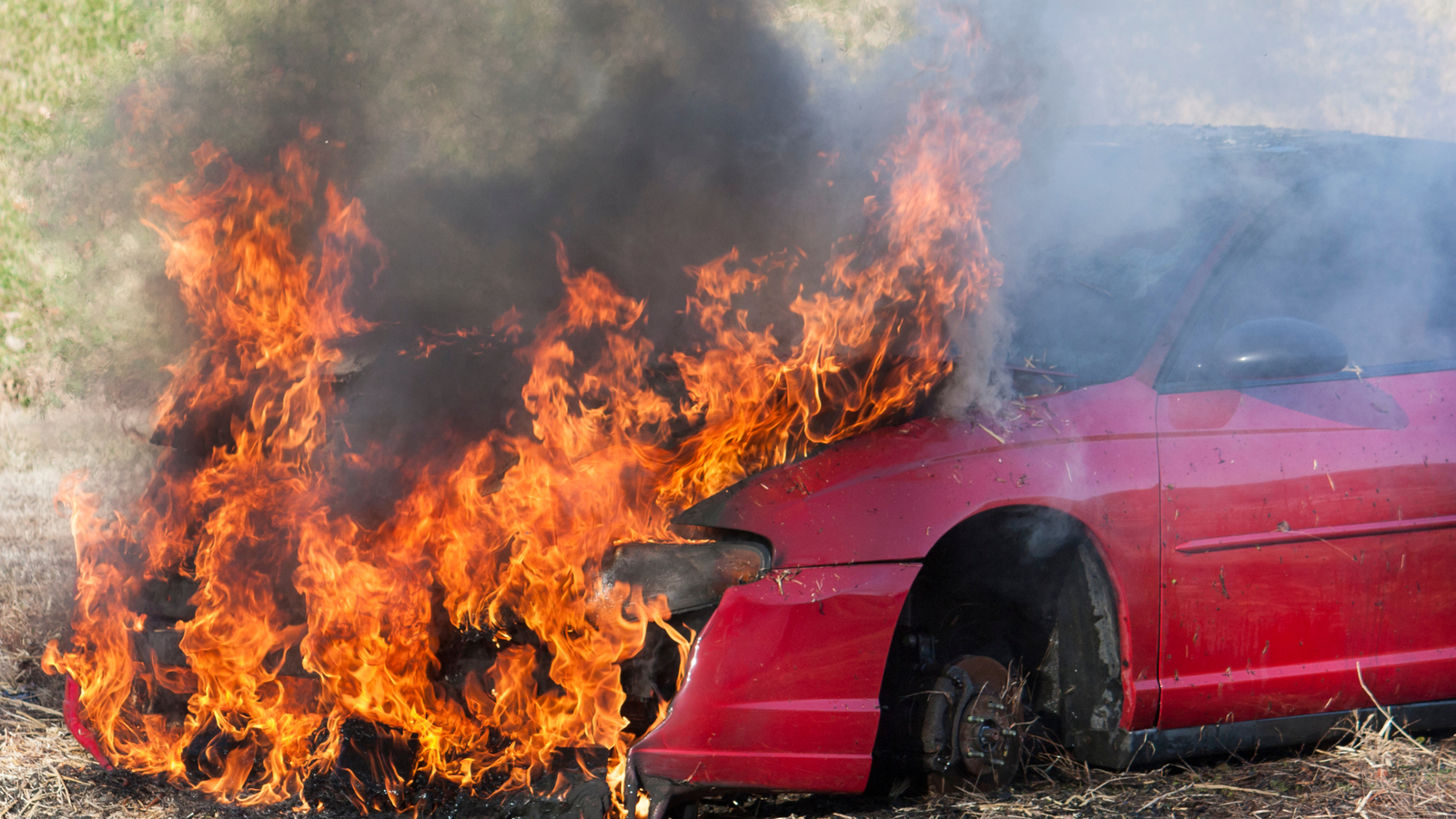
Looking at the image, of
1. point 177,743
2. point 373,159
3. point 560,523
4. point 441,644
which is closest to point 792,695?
point 560,523

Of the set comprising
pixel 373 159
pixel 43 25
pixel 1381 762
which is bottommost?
pixel 1381 762

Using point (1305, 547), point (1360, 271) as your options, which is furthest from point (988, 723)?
point (1360, 271)

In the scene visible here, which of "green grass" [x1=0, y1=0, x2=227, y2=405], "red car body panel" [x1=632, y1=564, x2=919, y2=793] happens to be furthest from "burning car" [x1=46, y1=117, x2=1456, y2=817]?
"green grass" [x1=0, y1=0, x2=227, y2=405]

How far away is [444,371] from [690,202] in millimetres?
1314

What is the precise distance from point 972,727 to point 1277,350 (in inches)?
57.9

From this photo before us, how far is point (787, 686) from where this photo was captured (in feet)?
8.66

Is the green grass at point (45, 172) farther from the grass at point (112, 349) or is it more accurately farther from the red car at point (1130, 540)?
the red car at point (1130, 540)

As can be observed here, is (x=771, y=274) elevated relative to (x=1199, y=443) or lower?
elevated

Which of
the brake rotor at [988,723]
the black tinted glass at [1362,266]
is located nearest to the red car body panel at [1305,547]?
the black tinted glass at [1362,266]

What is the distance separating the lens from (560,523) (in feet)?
9.30

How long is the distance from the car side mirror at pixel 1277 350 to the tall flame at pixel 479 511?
763 mm

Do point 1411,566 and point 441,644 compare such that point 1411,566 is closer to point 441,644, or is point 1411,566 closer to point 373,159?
point 441,644

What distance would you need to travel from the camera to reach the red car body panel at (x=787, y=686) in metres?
2.60

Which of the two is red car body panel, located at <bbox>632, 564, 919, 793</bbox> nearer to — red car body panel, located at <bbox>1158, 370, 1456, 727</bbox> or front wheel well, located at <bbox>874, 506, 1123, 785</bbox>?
front wheel well, located at <bbox>874, 506, 1123, 785</bbox>
